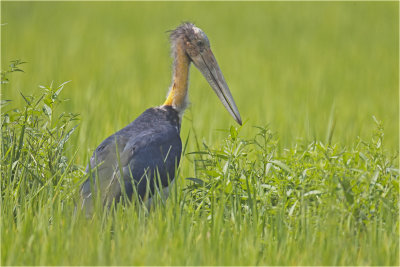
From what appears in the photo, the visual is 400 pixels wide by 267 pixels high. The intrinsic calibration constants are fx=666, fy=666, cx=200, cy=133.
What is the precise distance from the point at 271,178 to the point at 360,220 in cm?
60

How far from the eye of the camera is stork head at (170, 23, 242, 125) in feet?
16.8

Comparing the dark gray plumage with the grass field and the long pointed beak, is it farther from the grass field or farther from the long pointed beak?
the long pointed beak

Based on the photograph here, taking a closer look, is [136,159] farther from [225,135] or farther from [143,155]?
[225,135]

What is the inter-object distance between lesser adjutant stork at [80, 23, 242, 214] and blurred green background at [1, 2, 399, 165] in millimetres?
311

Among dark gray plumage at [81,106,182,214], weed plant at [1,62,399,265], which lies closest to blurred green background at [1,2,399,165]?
dark gray plumage at [81,106,182,214]

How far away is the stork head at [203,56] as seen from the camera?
5117 mm

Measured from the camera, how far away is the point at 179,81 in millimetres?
5031

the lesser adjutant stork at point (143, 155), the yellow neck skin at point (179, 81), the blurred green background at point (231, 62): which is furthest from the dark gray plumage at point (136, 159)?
the blurred green background at point (231, 62)

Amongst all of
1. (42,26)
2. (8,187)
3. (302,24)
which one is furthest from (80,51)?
(8,187)

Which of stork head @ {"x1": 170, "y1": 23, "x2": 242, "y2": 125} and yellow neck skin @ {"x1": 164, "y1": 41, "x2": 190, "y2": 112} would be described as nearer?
yellow neck skin @ {"x1": 164, "y1": 41, "x2": 190, "y2": 112}

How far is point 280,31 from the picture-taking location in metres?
13.2

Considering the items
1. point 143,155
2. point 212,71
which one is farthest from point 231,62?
point 143,155

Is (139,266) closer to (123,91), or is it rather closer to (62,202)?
(62,202)

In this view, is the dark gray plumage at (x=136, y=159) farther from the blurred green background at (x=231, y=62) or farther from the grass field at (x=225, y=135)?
the blurred green background at (x=231, y=62)
